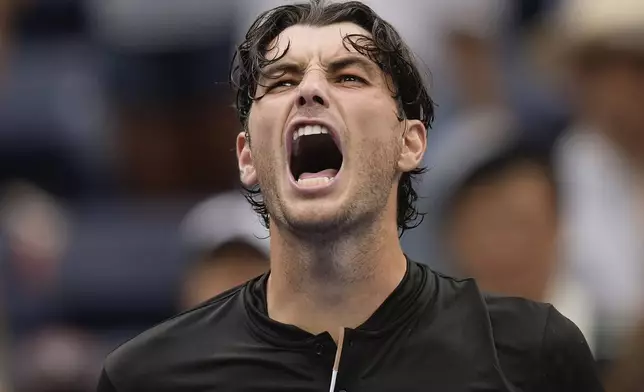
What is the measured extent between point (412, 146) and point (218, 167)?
247cm

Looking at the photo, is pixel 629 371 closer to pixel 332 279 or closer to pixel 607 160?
pixel 607 160

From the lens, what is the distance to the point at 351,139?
246 cm

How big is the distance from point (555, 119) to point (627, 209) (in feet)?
1.99

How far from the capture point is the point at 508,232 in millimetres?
3670

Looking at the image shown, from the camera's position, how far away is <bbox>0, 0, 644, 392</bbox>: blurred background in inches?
151

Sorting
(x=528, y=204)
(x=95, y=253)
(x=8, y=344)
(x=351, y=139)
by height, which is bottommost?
(x=8, y=344)

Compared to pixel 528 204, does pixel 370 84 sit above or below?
above

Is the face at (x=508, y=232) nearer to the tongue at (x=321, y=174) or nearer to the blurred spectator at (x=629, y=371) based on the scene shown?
the blurred spectator at (x=629, y=371)

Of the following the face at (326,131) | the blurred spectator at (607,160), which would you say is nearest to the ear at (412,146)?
the face at (326,131)

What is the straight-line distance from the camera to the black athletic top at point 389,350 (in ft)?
7.93

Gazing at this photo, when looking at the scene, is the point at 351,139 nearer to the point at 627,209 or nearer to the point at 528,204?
the point at 528,204

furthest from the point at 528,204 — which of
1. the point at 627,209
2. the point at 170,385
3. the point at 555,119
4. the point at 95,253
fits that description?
the point at 95,253

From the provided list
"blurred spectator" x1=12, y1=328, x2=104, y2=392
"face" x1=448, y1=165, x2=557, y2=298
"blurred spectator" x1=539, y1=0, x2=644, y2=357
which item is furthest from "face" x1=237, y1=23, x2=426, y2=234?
"blurred spectator" x1=12, y1=328, x2=104, y2=392

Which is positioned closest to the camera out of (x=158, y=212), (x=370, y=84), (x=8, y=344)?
(x=370, y=84)
